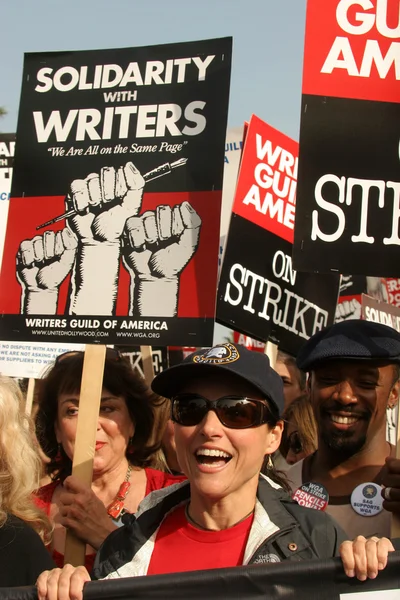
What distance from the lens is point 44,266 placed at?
3.77 m

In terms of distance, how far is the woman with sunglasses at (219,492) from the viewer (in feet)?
7.48

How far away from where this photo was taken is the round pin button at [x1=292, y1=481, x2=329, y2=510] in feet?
10.3

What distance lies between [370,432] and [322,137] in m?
1.23

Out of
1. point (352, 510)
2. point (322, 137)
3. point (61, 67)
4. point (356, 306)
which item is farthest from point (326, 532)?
point (356, 306)

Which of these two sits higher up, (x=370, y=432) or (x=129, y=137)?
(x=129, y=137)

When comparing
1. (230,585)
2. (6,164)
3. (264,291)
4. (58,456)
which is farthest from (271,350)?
(6,164)

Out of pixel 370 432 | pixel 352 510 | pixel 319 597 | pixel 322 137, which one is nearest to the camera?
pixel 319 597

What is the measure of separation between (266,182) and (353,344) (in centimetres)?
203

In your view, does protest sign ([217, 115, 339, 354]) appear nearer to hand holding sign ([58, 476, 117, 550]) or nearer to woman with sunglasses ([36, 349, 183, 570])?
woman with sunglasses ([36, 349, 183, 570])

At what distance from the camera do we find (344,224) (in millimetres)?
3547

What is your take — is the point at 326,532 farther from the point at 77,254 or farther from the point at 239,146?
the point at 239,146

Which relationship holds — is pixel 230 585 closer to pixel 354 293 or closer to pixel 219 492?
pixel 219 492

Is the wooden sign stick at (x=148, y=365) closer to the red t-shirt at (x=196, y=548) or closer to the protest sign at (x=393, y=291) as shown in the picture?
the red t-shirt at (x=196, y=548)

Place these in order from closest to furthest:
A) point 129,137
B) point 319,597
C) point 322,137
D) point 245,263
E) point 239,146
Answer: point 319,597 → point 322,137 → point 129,137 → point 245,263 → point 239,146
